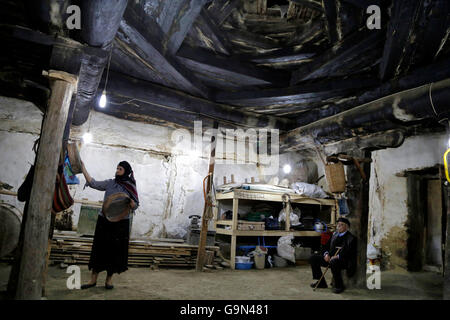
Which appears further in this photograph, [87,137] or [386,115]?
[87,137]

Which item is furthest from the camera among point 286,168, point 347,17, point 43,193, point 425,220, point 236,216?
point 286,168

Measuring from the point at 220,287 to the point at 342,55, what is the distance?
16.2 feet

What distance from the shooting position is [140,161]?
839cm

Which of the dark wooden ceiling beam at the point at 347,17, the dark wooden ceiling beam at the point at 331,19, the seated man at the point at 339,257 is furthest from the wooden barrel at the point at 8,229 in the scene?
the dark wooden ceiling beam at the point at 347,17

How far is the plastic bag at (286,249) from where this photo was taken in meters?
8.20

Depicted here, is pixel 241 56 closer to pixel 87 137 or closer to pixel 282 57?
pixel 282 57

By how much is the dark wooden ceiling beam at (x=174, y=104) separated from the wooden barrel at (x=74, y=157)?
191 cm

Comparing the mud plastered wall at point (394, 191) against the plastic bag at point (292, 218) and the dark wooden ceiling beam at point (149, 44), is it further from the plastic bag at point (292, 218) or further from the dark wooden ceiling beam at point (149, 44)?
the dark wooden ceiling beam at point (149, 44)

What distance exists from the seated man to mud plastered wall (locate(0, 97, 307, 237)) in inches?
167

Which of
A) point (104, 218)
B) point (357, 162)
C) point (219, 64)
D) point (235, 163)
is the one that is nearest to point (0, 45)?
point (104, 218)

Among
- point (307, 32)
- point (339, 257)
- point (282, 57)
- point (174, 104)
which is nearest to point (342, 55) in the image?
point (307, 32)

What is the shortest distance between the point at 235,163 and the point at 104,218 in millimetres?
5767

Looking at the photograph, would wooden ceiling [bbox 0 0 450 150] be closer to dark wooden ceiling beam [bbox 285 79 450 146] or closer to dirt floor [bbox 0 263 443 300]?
dark wooden ceiling beam [bbox 285 79 450 146]

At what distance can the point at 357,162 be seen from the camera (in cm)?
580
